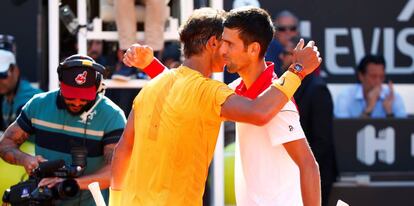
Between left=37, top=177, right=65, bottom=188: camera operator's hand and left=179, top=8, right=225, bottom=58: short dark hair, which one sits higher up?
left=179, top=8, right=225, bottom=58: short dark hair

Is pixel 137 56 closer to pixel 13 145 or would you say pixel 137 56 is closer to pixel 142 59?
pixel 142 59

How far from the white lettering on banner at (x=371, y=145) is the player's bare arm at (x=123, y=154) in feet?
14.5

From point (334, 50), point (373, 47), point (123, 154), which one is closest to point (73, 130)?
point (123, 154)

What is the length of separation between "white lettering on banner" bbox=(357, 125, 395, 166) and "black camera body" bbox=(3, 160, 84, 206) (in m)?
3.66

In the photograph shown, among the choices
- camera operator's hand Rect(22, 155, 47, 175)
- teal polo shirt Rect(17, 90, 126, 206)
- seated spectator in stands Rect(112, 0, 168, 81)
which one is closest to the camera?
camera operator's hand Rect(22, 155, 47, 175)

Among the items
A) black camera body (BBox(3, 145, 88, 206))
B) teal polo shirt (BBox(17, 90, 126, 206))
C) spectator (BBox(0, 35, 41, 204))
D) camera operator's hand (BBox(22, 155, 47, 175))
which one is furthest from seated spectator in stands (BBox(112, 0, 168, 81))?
black camera body (BBox(3, 145, 88, 206))

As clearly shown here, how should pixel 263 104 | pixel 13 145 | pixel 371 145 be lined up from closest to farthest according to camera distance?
pixel 263 104, pixel 13 145, pixel 371 145

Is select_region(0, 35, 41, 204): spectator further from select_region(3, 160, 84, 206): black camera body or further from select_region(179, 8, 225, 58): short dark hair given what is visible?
select_region(179, 8, 225, 58): short dark hair

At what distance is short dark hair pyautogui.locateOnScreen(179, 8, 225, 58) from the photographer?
4672 mm

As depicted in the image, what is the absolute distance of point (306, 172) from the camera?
4.49m

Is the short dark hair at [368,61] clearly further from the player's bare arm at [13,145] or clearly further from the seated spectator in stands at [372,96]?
the player's bare arm at [13,145]

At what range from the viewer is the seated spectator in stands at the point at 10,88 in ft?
26.8

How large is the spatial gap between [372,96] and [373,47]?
75 cm

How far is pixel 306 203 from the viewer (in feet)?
14.7
